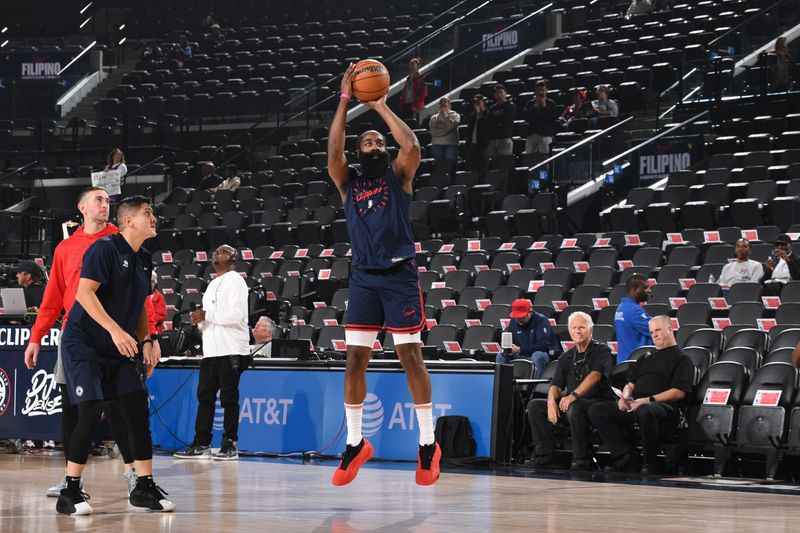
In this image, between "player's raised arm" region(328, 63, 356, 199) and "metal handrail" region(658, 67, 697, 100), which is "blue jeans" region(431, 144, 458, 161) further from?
"player's raised arm" region(328, 63, 356, 199)

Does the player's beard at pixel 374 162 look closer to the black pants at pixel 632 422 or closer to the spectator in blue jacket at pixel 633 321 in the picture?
the black pants at pixel 632 422

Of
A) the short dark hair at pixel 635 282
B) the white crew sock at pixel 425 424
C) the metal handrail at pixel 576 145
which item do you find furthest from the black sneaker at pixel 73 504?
the metal handrail at pixel 576 145

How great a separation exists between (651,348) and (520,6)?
59.3 feet

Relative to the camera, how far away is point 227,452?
1043cm

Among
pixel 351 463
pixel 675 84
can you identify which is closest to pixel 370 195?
pixel 351 463

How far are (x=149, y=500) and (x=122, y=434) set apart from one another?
2.00 feet

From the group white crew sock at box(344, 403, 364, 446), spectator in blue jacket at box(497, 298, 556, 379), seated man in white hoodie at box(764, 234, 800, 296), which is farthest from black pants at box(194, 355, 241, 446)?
seated man in white hoodie at box(764, 234, 800, 296)

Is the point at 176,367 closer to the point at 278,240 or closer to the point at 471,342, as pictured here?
the point at 471,342

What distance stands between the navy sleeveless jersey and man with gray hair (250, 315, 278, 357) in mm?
5228

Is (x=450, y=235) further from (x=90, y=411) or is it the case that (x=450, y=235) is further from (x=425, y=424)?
(x=90, y=411)

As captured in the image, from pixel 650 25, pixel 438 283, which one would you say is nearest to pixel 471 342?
pixel 438 283

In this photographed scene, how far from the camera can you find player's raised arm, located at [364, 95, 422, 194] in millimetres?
6746

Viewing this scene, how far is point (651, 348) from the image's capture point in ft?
35.2

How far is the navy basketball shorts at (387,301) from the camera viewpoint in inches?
268
